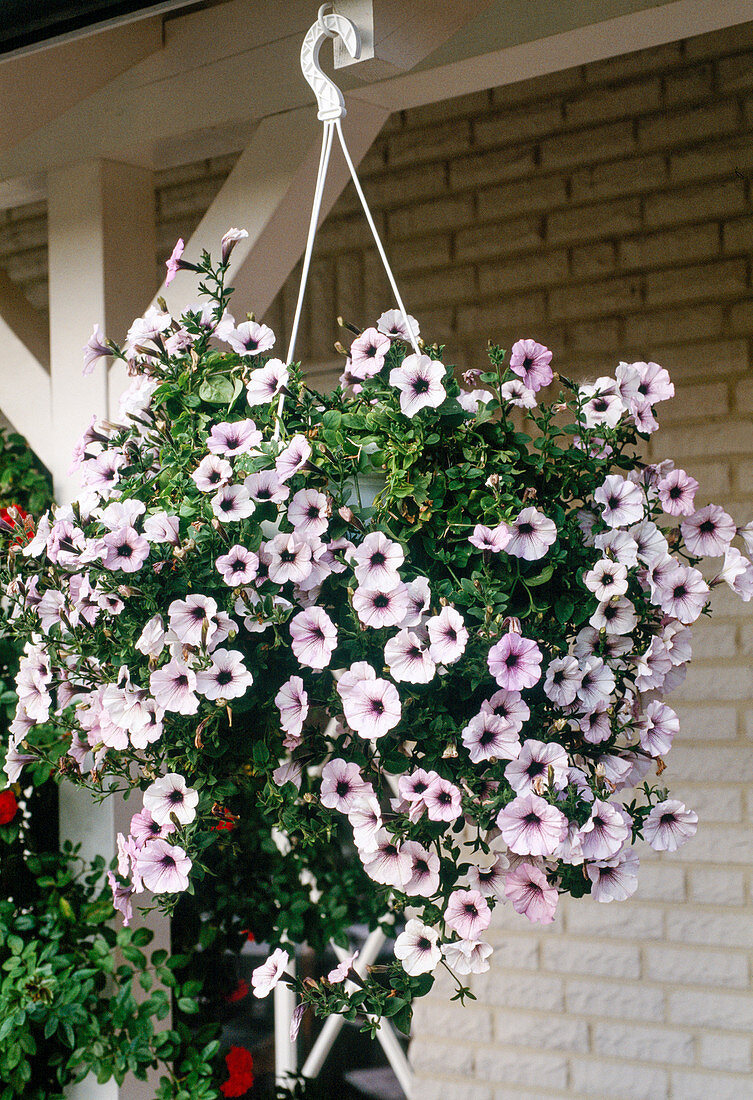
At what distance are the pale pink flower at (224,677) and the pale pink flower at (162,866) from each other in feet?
0.59

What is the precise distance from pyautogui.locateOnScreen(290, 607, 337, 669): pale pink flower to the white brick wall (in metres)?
1.70

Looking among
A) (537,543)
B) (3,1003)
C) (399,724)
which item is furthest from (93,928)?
(537,543)

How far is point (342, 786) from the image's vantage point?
3.84 ft

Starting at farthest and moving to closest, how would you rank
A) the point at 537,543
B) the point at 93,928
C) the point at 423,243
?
the point at 423,243, the point at 93,928, the point at 537,543

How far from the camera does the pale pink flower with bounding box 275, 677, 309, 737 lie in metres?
1.15

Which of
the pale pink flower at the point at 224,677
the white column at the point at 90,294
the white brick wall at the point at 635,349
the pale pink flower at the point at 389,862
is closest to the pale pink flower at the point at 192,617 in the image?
the pale pink flower at the point at 224,677

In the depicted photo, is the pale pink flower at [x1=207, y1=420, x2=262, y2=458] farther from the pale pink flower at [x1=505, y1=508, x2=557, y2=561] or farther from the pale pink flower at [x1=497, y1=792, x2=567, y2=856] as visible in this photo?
the pale pink flower at [x1=497, y1=792, x2=567, y2=856]

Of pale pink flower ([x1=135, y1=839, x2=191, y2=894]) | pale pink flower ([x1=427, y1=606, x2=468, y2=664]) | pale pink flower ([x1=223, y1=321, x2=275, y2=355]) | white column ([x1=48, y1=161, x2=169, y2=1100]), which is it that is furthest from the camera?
white column ([x1=48, y1=161, x2=169, y2=1100])

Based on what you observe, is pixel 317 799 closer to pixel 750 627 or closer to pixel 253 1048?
pixel 750 627

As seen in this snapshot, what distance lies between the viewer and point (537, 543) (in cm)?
115

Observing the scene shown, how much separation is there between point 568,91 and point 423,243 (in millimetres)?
540

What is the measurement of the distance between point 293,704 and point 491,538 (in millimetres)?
273

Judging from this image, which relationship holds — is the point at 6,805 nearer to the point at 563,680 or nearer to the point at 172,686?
the point at 172,686

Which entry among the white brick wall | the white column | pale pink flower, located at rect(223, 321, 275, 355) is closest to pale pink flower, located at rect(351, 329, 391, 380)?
pale pink flower, located at rect(223, 321, 275, 355)
